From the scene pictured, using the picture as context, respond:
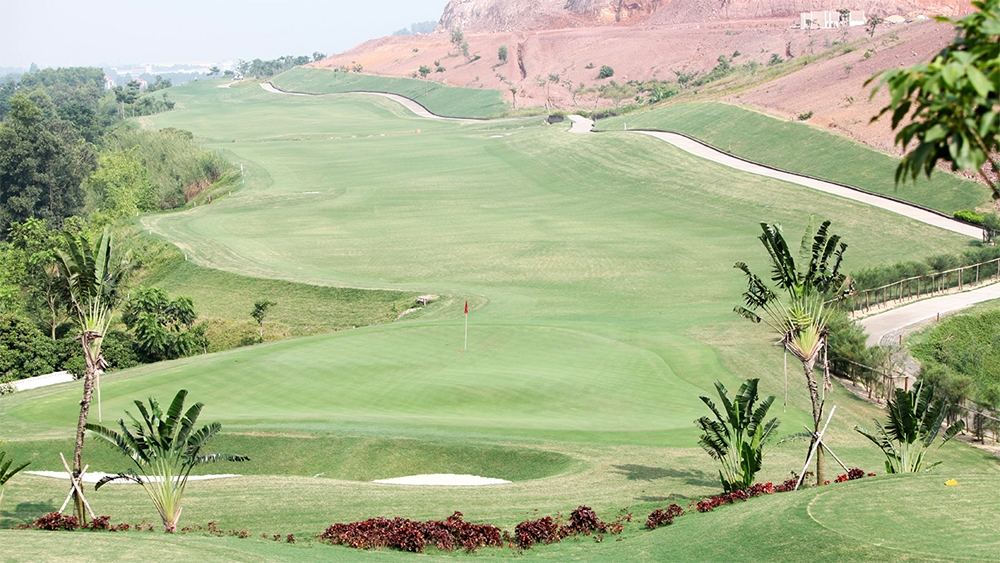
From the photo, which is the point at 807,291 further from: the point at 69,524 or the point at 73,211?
the point at 73,211

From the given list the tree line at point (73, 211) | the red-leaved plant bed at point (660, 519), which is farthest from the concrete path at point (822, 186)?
the tree line at point (73, 211)

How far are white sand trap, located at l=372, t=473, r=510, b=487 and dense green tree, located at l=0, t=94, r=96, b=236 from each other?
3076 inches

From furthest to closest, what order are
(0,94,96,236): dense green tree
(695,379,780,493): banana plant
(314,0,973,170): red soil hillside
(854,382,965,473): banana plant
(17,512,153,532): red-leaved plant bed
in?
(314,0,973,170): red soil hillside → (0,94,96,236): dense green tree → (854,382,965,473): banana plant → (695,379,780,493): banana plant → (17,512,153,532): red-leaved plant bed

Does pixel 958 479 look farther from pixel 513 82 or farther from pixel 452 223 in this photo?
pixel 513 82

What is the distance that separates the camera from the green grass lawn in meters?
12.6

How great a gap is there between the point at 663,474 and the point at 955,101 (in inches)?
549

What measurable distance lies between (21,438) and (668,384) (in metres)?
18.7

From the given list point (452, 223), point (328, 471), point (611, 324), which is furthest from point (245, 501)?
point (452, 223)

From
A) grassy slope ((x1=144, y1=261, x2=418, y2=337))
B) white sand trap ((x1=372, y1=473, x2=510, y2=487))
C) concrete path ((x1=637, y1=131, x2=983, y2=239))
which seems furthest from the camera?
concrete path ((x1=637, y1=131, x2=983, y2=239))

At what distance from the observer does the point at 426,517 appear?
15.1 metres

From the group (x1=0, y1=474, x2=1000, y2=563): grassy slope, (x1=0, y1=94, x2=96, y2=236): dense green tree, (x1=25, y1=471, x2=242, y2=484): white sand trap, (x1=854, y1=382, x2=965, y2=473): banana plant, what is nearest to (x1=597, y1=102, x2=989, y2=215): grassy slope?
(x1=854, y1=382, x2=965, y2=473): banana plant

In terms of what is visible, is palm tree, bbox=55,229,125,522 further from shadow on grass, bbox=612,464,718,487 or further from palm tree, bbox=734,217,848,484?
palm tree, bbox=734,217,848,484

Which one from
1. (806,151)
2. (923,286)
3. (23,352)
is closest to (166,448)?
(23,352)

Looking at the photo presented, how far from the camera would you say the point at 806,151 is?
76.3 meters
